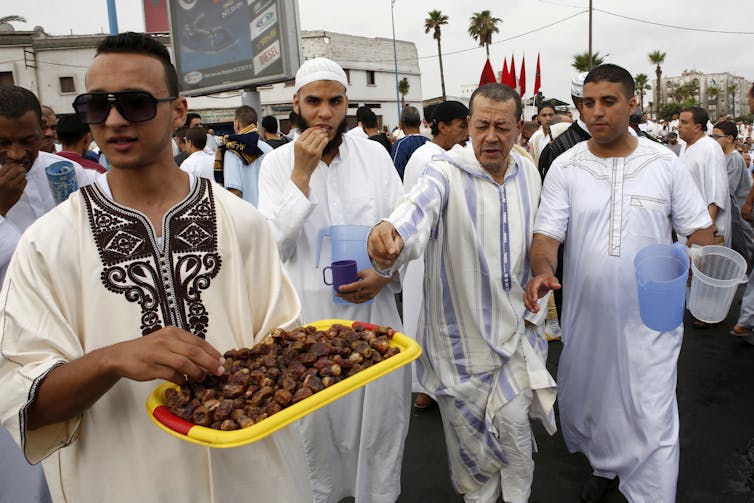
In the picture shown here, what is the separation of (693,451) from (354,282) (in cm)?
255

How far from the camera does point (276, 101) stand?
33.6 metres

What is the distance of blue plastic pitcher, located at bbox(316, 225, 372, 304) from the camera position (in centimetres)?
251

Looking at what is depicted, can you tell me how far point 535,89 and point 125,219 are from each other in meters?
11.7

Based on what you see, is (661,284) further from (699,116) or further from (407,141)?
(699,116)

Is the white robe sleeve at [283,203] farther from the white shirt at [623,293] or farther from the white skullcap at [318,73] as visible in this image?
the white shirt at [623,293]

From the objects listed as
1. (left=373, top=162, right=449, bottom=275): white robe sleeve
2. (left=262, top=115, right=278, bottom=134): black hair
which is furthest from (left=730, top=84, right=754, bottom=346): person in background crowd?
(left=262, top=115, right=278, bottom=134): black hair

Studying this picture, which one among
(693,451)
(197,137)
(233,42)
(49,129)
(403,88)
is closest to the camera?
(693,451)

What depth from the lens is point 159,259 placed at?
4.90 ft

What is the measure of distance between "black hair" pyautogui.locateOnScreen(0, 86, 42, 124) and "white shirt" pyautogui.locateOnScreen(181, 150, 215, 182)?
376cm

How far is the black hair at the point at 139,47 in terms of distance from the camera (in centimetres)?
148

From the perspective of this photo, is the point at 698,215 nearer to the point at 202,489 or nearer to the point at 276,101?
the point at 202,489

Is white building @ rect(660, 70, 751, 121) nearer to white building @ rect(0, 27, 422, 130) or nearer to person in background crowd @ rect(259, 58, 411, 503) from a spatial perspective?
Result: white building @ rect(0, 27, 422, 130)

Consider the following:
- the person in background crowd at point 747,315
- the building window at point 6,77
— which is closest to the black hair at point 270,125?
the person in background crowd at point 747,315

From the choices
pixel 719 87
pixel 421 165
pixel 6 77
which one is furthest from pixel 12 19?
pixel 719 87
